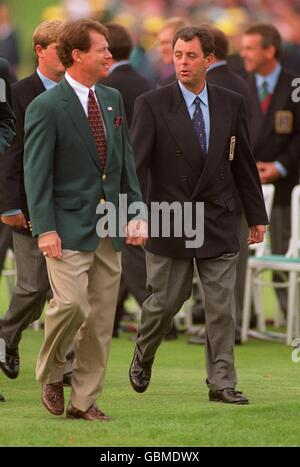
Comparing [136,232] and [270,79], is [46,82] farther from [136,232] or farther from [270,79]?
[270,79]

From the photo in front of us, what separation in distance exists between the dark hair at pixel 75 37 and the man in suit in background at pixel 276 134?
5.04 m

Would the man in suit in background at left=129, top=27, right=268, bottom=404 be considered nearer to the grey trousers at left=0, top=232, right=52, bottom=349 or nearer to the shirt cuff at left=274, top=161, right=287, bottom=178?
the grey trousers at left=0, top=232, right=52, bottom=349

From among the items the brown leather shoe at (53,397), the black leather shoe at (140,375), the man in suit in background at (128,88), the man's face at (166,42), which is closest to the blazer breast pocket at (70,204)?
the brown leather shoe at (53,397)

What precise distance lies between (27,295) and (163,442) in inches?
87.8

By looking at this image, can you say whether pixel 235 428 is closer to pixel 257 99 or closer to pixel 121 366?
pixel 121 366

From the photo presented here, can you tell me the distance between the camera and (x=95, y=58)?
23.4 feet

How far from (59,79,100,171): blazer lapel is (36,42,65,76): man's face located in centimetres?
162

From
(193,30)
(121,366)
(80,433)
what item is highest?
(193,30)

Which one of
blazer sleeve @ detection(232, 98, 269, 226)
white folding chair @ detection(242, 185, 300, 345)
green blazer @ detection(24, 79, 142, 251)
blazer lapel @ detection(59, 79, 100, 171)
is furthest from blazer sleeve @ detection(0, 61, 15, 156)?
white folding chair @ detection(242, 185, 300, 345)

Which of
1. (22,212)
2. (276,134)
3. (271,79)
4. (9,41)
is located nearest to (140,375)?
(22,212)

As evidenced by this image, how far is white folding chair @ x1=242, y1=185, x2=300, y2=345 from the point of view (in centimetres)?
1109

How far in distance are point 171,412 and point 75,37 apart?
2.05 meters

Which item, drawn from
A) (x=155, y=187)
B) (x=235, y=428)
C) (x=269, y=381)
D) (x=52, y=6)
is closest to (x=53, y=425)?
(x=235, y=428)

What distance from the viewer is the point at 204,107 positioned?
26.4 ft
